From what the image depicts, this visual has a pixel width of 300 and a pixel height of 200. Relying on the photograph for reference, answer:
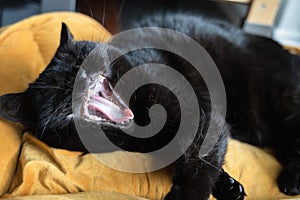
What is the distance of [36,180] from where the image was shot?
97 cm

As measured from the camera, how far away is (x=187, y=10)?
7.22ft

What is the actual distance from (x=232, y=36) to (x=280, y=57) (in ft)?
0.60

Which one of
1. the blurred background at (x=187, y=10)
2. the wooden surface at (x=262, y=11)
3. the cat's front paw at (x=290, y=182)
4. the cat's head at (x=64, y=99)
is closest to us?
the cat's head at (x=64, y=99)

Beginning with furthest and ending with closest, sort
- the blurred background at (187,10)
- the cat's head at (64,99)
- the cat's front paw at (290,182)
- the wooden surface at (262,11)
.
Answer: the wooden surface at (262,11) < the blurred background at (187,10) < the cat's front paw at (290,182) < the cat's head at (64,99)

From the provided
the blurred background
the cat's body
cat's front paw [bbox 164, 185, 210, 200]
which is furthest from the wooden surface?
cat's front paw [bbox 164, 185, 210, 200]

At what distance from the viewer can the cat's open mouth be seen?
96 centimetres

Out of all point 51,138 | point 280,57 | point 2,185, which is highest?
point 280,57

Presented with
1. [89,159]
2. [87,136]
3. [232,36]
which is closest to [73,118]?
[87,136]

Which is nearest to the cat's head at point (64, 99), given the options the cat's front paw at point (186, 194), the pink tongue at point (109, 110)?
the pink tongue at point (109, 110)

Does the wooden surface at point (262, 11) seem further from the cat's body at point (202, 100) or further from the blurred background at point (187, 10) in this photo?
the cat's body at point (202, 100)

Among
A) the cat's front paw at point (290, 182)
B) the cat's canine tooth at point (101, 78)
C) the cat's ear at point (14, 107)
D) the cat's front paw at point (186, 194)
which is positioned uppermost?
the cat's canine tooth at point (101, 78)

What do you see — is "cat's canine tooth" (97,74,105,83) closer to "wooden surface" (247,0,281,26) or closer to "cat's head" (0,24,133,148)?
"cat's head" (0,24,133,148)

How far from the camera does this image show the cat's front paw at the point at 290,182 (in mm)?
1102

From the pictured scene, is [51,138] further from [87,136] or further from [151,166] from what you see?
[151,166]
